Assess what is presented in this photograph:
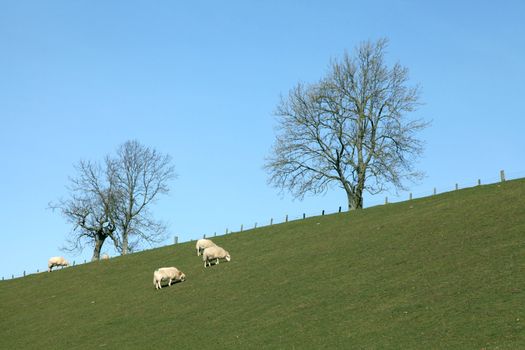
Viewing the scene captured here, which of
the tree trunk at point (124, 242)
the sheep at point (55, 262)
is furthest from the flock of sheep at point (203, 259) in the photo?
the tree trunk at point (124, 242)

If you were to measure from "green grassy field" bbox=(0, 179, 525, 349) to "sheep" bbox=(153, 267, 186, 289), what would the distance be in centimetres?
72

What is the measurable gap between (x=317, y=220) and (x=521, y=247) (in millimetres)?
28054

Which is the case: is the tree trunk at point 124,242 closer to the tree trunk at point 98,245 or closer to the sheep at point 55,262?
the tree trunk at point 98,245

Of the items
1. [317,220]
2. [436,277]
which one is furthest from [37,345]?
[317,220]

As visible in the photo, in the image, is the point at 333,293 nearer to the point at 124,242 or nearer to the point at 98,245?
→ the point at 124,242

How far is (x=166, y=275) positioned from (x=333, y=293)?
15417mm

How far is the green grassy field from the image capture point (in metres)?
25.2

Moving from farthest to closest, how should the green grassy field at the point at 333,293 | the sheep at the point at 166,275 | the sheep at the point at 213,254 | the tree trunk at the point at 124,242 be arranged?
the tree trunk at the point at 124,242
the sheep at the point at 213,254
the sheep at the point at 166,275
the green grassy field at the point at 333,293

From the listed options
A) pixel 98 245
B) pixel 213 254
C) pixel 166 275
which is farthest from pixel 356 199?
pixel 98 245

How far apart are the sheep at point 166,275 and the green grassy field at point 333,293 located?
2.35 ft

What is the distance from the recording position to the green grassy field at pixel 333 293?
2520 centimetres

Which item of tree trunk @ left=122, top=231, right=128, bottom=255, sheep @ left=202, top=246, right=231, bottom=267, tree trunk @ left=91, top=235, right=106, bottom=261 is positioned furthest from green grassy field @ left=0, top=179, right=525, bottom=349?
tree trunk @ left=91, top=235, right=106, bottom=261

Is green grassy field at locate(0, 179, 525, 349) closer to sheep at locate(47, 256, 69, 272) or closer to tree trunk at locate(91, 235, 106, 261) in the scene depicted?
sheep at locate(47, 256, 69, 272)

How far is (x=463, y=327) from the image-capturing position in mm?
23375
